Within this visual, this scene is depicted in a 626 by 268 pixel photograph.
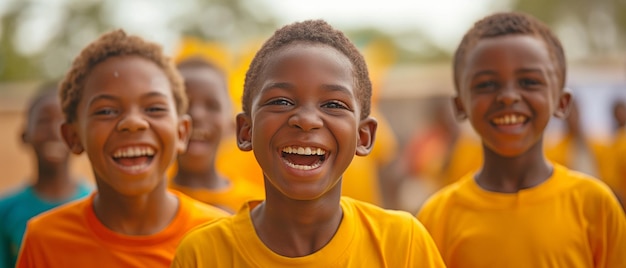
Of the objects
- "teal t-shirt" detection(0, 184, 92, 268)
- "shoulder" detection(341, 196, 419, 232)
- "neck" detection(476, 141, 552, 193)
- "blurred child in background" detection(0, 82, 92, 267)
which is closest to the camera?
"shoulder" detection(341, 196, 419, 232)

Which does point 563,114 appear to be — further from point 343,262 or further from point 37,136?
point 37,136

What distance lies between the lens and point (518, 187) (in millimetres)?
3158

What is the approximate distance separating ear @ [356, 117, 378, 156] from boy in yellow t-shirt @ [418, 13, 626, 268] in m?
0.69

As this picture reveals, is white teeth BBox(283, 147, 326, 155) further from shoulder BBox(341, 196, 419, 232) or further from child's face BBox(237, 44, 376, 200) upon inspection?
shoulder BBox(341, 196, 419, 232)

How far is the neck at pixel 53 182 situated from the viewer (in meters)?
4.82

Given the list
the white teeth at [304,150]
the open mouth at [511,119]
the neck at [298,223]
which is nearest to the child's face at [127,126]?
the neck at [298,223]

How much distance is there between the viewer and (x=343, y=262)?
2398 millimetres

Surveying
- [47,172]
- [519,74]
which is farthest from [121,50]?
[47,172]

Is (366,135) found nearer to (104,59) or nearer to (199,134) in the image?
(104,59)

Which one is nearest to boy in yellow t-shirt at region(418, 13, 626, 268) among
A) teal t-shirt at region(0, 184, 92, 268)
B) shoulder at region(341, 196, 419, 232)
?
shoulder at region(341, 196, 419, 232)

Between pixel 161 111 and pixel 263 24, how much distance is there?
109 feet

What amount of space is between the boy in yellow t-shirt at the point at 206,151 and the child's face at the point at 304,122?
75.4 inches

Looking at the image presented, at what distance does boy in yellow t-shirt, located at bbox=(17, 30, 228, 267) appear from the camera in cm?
301

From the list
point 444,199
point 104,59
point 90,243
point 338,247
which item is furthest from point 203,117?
point 338,247
